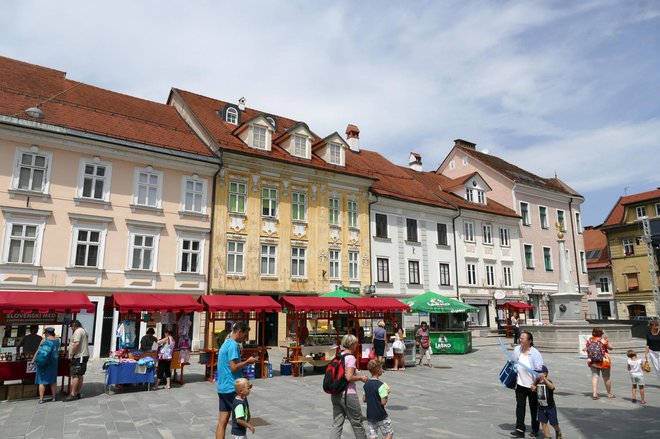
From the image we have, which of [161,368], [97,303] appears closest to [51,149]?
[97,303]

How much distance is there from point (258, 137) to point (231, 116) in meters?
3.75

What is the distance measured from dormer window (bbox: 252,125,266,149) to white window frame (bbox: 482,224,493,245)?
63.6ft

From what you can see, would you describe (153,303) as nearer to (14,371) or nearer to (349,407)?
(14,371)

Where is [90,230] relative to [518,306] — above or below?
above

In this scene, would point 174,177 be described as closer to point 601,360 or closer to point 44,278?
point 44,278

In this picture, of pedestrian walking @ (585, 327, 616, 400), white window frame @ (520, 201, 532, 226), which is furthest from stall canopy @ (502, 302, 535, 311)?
pedestrian walking @ (585, 327, 616, 400)

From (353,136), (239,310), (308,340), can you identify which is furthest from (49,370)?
(353,136)

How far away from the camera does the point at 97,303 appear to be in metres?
20.8

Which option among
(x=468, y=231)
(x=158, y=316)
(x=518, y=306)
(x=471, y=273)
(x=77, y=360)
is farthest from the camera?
(x=468, y=231)

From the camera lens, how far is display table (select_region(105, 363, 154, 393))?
12750mm

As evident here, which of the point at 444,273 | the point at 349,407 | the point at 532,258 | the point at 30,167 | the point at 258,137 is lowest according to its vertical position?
the point at 349,407

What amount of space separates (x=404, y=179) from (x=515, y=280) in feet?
40.3

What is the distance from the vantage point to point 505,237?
3794 cm

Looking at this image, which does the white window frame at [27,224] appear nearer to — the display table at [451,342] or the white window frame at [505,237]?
the display table at [451,342]
